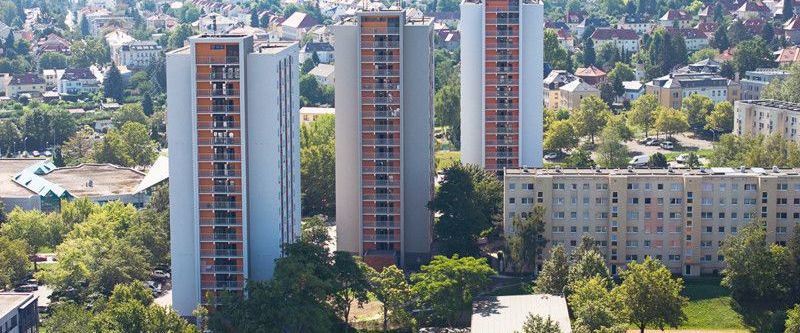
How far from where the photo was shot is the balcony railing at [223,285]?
44.0 meters

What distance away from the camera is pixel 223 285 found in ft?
144

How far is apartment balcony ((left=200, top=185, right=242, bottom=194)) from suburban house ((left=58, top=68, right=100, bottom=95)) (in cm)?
6189

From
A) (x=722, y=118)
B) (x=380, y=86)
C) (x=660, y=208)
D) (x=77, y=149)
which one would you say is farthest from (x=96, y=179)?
(x=722, y=118)

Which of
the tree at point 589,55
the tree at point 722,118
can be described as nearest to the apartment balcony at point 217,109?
the tree at point 722,118

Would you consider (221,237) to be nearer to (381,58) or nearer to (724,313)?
(381,58)

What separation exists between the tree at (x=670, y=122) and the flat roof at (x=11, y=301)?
41.3m

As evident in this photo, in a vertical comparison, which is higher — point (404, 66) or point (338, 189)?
point (404, 66)

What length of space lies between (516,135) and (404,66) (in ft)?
24.8

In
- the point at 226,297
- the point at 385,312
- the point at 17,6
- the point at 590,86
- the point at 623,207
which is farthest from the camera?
the point at 17,6

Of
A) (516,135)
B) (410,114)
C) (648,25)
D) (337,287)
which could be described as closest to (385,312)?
(337,287)

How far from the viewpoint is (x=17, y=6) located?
152375 millimetres

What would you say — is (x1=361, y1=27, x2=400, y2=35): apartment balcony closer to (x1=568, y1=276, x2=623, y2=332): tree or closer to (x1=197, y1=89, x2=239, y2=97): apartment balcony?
(x1=197, y1=89, x2=239, y2=97): apartment balcony

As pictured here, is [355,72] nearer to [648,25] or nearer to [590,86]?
[590,86]

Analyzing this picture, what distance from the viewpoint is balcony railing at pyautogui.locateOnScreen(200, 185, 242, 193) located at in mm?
43562
